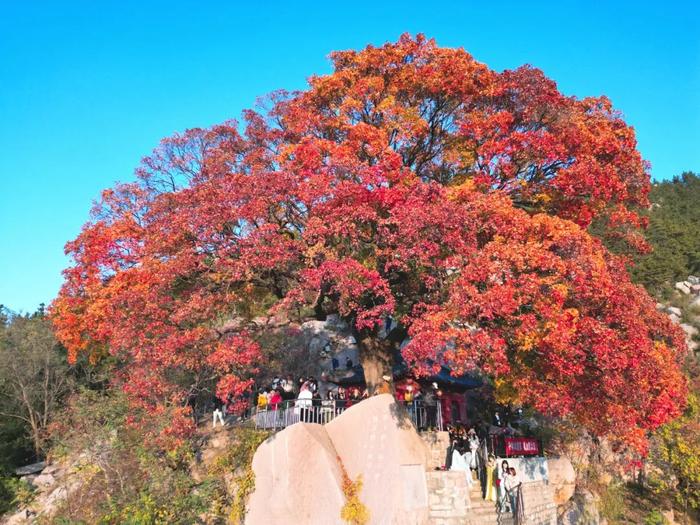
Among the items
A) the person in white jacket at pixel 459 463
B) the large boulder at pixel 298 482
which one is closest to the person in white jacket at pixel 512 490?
the person in white jacket at pixel 459 463

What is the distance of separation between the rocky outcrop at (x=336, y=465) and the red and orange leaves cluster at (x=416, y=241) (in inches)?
93.7

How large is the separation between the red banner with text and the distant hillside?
23568 millimetres

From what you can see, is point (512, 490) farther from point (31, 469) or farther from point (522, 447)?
point (31, 469)

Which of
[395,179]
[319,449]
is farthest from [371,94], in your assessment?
[319,449]

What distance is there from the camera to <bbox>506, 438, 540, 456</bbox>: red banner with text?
632 inches

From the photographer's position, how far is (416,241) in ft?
45.9

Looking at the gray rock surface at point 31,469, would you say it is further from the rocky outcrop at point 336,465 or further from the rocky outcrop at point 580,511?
the rocky outcrop at point 580,511

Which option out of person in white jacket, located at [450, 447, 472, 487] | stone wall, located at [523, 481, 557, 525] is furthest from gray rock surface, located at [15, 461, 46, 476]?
stone wall, located at [523, 481, 557, 525]

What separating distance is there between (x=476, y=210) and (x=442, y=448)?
7.48 meters

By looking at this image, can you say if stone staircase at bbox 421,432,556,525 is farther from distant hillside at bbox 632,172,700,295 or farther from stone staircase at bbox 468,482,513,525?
distant hillside at bbox 632,172,700,295

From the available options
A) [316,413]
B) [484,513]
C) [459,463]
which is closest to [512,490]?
[484,513]

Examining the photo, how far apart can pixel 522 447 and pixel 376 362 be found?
224 inches

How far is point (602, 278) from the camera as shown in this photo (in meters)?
12.7

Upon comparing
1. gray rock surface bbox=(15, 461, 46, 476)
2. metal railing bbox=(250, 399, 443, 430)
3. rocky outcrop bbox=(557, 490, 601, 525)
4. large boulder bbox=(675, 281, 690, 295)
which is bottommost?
rocky outcrop bbox=(557, 490, 601, 525)
